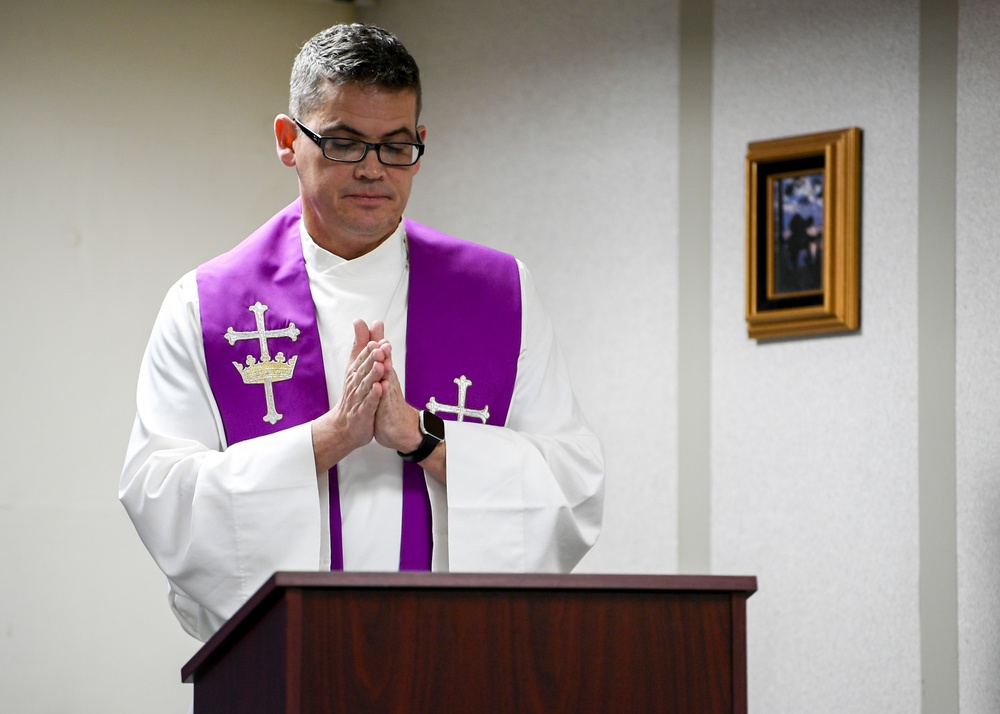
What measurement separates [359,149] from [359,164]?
1.4 inches

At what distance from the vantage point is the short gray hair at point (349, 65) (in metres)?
2.90

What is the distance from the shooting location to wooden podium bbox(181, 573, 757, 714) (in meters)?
1.96

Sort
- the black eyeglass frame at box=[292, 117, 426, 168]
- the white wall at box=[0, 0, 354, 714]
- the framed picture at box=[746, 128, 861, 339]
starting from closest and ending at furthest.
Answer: the black eyeglass frame at box=[292, 117, 426, 168] < the framed picture at box=[746, 128, 861, 339] < the white wall at box=[0, 0, 354, 714]

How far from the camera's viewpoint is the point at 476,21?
5598 mm

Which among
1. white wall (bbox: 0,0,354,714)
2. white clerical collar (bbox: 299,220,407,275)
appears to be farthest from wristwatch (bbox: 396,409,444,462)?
white wall (bbox: 0,0,354,714)

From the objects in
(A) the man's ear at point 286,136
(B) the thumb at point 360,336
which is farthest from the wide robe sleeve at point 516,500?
(A) the man's ear at point 286,136

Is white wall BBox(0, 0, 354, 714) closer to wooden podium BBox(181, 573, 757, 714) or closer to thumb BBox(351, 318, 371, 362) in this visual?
thumb BBox(351, 318, 371, 362)

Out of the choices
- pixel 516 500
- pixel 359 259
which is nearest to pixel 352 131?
pixel 359 259

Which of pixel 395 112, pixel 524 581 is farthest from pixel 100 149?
pixel 524 581

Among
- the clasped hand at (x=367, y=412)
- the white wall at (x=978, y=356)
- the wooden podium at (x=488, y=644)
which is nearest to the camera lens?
the wooden podium at (x=488, y=644)

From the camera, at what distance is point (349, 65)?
2.89 m

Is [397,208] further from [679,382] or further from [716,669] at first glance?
[679,382]

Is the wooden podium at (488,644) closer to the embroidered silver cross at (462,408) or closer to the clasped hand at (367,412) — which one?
the clasped hand at (367,412)

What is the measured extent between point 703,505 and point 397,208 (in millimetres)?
2210
